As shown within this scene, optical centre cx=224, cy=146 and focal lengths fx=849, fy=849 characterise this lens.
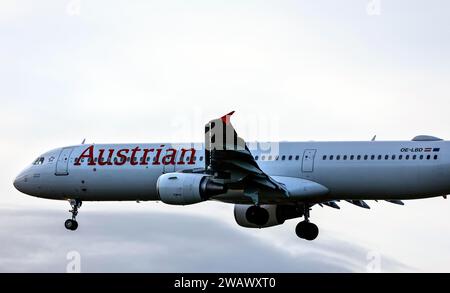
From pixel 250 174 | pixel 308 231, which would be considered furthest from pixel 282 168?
pixel 308 231

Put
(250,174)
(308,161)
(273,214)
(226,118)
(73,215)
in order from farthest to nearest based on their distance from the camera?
(73,215)
(273,214)
(308,161)
(250,174)
(226,118)

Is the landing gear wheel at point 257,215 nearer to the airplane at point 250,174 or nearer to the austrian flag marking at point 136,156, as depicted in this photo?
the airplane at point 250,174

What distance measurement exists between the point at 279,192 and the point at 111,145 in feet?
27.2

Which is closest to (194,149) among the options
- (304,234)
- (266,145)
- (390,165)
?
(266,145)

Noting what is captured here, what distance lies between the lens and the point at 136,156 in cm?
3522

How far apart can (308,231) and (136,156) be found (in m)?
7.80

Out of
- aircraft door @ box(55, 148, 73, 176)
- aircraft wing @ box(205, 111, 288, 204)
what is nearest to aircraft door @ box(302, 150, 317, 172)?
aircraft wing @ box(205, 111, 288, 204)

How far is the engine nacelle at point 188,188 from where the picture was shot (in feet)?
101

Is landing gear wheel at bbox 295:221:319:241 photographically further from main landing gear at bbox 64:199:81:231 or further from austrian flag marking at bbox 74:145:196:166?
main landing gear at bbox 64:199:81:231

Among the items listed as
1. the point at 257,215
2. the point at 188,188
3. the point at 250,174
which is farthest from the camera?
the point at 257,215

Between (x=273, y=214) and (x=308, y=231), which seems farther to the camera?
(x=273, y=214)

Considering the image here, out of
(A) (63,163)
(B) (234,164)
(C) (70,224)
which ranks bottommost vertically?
(C) (70,224)

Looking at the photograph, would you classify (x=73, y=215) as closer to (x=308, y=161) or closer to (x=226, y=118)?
(x=308, y=161)

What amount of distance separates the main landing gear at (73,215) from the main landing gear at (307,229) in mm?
9586
